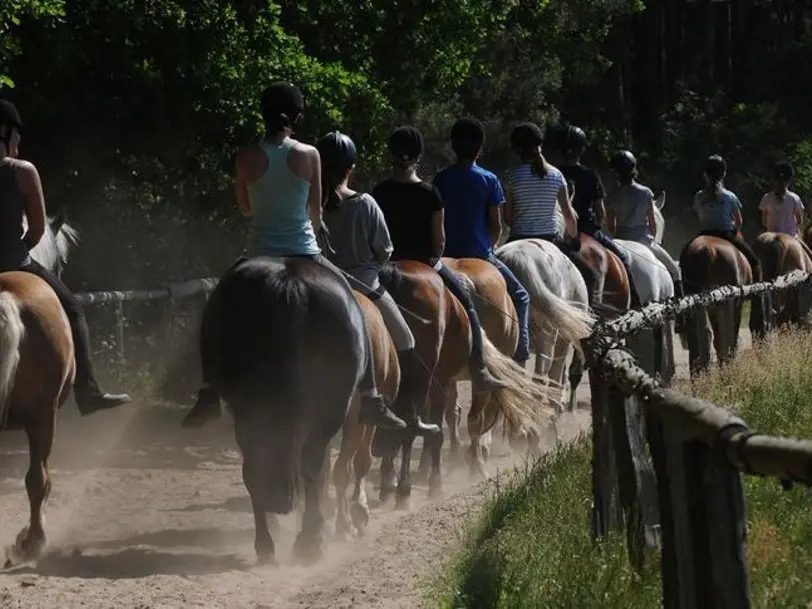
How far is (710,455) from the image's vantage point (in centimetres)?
545

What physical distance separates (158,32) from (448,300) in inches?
149

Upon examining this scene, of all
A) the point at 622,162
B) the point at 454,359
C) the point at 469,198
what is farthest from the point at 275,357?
the point at 622,162

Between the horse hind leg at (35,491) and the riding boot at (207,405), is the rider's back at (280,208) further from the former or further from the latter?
the horse hind leg at (35,491)

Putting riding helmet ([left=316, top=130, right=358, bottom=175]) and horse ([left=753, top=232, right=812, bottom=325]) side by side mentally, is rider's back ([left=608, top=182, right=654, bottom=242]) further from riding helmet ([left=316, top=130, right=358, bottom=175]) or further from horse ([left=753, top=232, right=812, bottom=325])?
riding helmet ([left=316, top=130, right=358, bottom=175])

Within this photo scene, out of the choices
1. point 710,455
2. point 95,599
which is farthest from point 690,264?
point 710,455

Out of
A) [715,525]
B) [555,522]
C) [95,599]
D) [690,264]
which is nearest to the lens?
[715,525]

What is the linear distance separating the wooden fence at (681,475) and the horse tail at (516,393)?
13.3 ft

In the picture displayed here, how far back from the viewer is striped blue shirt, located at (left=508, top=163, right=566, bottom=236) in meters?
14.9

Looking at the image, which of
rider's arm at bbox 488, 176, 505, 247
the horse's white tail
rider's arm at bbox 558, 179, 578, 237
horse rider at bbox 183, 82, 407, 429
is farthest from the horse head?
rider's arm at bbox 558, 179, 578, 237

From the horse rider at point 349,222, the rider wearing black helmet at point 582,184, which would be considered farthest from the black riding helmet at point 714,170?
the horse rider at point 349,222

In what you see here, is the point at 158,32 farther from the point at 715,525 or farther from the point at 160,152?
the point at 715,525

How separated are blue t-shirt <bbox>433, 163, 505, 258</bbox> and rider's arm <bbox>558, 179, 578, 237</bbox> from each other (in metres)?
1.57

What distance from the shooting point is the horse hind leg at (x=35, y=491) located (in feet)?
32.3

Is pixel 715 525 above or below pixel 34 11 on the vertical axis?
below
